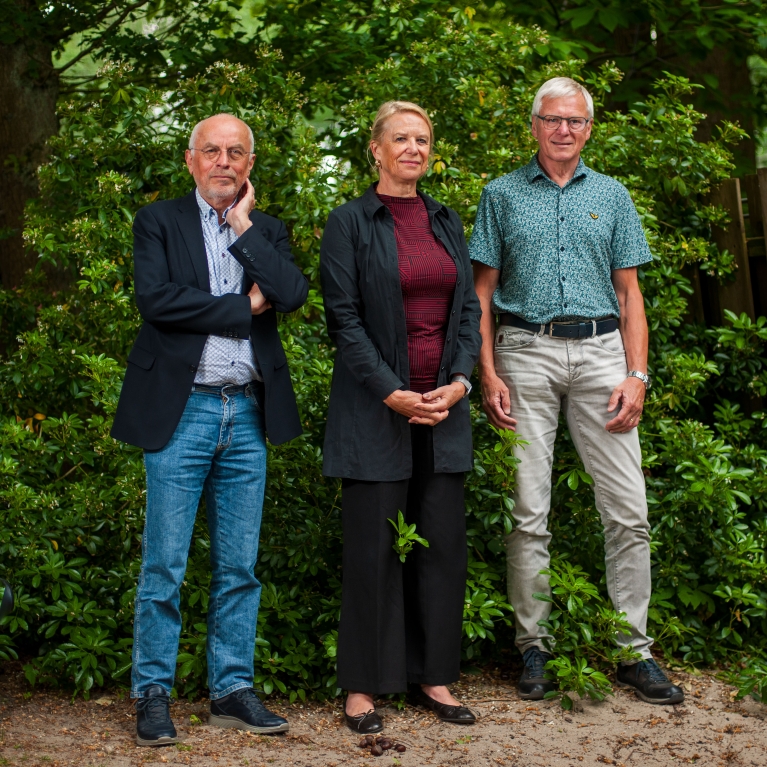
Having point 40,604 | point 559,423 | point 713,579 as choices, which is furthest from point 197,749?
point 713,579

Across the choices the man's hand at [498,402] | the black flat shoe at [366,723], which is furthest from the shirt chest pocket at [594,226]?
the black flat shoe at [366,723]

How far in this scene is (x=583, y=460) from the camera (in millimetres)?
4199

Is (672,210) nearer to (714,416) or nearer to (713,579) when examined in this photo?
(714,416)

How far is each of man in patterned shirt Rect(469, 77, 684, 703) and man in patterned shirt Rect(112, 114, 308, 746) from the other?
3.15ft

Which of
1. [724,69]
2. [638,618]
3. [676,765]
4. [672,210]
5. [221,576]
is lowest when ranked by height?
[676,765]

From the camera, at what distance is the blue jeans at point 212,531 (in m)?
A: 3.53

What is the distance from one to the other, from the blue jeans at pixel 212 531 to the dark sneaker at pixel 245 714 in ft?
0.11

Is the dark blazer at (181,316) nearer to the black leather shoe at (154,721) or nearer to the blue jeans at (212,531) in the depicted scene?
the blue jeans at (212,531)

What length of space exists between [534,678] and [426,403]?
1.29 m

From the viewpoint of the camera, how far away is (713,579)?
4656 millimetres

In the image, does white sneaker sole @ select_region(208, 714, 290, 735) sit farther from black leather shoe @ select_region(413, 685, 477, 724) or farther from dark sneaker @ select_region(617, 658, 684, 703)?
dark sneaker @ select_region(617, 658, 684, 703)

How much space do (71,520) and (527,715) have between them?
6.82 ft

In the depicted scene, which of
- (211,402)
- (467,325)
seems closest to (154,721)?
(211,402)

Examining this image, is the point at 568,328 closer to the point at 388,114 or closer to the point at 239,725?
the point at 388,114
